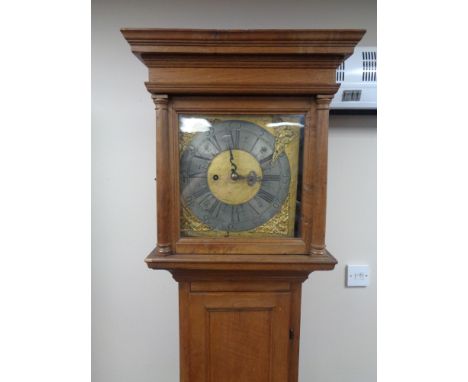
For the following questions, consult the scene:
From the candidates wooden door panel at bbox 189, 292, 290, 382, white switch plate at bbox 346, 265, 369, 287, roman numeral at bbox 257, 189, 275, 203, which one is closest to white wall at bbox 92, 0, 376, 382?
white switch plate at bbox 346, 265, 369, 287

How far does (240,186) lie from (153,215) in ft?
1.98

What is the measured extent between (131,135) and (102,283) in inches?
27.8

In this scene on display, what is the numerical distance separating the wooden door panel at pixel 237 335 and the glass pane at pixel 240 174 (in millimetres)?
221

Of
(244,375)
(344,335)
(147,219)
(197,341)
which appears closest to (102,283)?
(147,219)

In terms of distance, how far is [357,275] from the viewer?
1.33 m

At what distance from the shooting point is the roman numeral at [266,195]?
86 centimetres

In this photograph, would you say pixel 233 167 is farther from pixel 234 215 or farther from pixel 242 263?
pixel 242 263

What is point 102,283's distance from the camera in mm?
1314

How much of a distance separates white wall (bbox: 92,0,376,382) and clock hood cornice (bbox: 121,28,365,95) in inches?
19.7

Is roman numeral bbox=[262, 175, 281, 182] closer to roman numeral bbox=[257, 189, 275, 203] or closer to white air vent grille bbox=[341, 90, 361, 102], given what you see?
roman numeral bbox=[257, 189, 275, 203]

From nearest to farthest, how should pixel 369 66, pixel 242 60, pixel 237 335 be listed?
1. pixel 242 60
2. pixel 237 335
3. pixel 369 66

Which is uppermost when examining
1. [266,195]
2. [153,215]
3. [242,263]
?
[266,195]

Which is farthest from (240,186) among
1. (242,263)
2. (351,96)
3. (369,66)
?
(369,66)

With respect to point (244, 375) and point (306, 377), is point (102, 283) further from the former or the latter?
point (306, 377)
